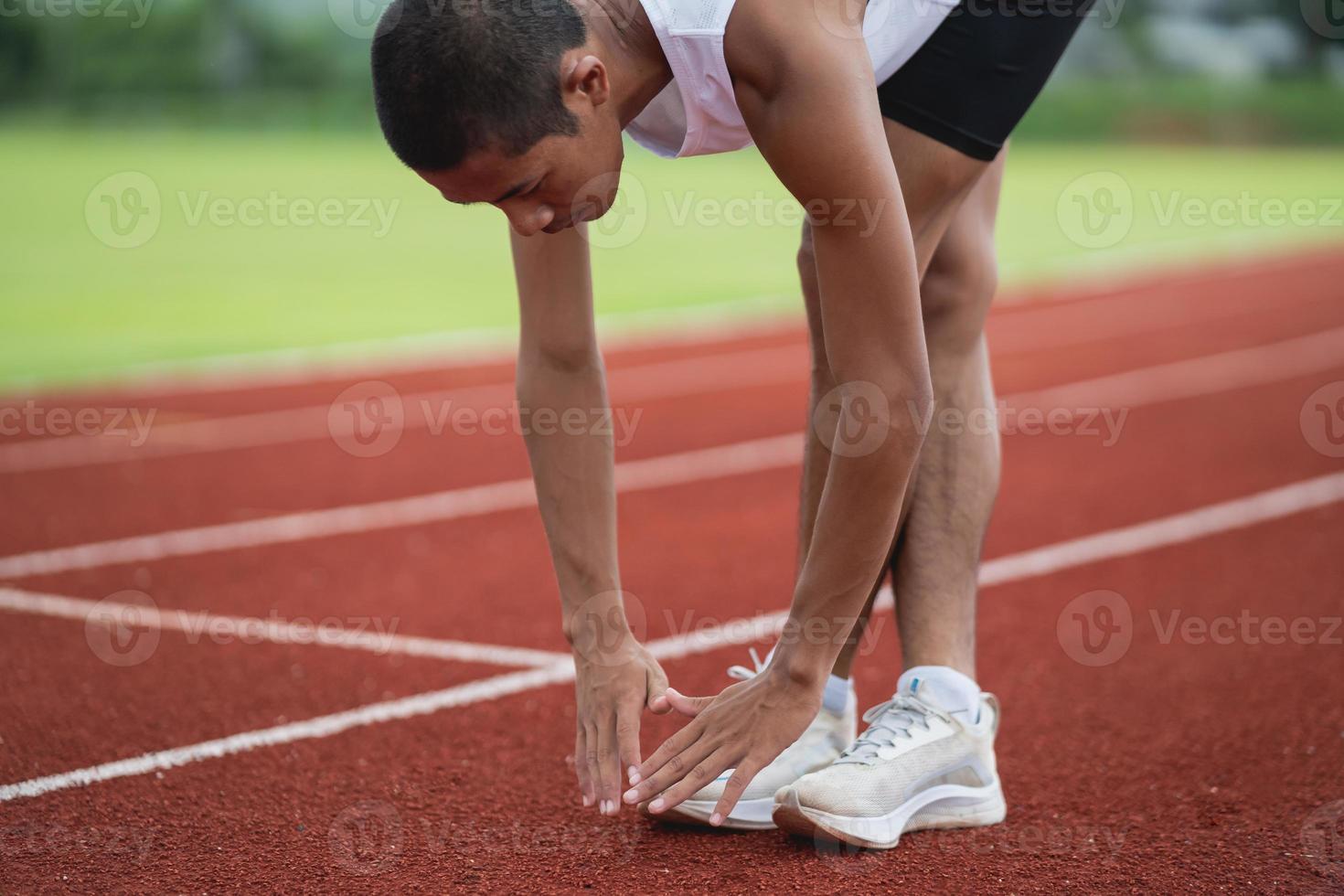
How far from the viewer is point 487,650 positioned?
375 cm

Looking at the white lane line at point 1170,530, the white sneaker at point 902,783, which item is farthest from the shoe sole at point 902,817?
the white lane line at point 1170,530

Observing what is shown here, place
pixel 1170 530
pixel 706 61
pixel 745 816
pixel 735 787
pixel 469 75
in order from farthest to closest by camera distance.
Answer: pixel 1170 530 → pixel 745 816 → pixel 735 787 → pixel 706 61 → pixel 469 75

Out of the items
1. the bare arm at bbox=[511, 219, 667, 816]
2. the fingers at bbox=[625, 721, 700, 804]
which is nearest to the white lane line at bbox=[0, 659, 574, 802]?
the bare arm at bbox=[511, 219, 667, 816]

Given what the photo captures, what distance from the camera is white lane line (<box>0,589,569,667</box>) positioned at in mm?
3719

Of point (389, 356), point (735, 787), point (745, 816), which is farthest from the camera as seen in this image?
point (389, 356)

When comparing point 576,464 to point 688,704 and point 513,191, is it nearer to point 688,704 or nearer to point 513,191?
point 688,704

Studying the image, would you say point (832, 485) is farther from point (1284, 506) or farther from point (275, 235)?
point (275, 235)

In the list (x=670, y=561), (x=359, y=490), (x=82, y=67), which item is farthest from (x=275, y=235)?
(x=82, y=67)

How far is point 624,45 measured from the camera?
6.63 feet

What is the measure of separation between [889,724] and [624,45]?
1.31 meters

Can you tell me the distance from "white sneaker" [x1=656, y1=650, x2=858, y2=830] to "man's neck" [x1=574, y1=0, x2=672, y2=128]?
1.01 metres

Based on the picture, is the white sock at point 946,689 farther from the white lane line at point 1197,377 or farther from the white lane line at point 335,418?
the white lane line at point 1197,377

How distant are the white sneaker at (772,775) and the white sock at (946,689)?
0.16 metres

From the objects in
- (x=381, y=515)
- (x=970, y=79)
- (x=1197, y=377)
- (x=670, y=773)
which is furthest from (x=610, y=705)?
(x=1197, y=377)
